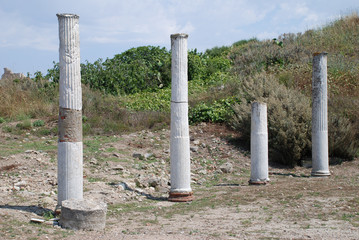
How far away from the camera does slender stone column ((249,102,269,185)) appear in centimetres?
1104

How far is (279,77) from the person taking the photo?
18.1 meters

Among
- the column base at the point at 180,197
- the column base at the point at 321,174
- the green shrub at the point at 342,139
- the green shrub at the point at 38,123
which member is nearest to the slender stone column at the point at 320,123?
the column base at the point at 321,174

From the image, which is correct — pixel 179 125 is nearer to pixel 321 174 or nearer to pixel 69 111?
pixel 69 111

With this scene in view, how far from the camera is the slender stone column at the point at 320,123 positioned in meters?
12.3

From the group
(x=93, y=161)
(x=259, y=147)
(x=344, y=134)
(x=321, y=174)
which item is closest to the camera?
(x=259, y=147)

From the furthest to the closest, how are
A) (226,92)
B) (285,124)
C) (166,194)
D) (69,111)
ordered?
(226,92) → (285,124) → (166,194) → (69,111)

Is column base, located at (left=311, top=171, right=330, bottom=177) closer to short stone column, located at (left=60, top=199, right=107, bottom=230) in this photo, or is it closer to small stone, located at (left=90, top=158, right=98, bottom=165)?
small stone, located at (left=90, top=158, right=98, bottom=165)

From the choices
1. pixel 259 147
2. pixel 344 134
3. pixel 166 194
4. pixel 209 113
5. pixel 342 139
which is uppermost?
pixel 209 113

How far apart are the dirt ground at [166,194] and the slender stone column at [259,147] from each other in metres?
0.32

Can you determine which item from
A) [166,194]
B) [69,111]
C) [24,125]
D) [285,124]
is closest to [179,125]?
[166,194]

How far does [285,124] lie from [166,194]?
5758 millimetres

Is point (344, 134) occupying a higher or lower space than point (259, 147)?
higher

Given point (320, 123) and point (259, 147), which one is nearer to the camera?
point (259, 147)

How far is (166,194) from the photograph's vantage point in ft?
32.2
